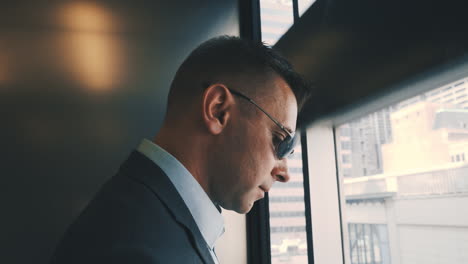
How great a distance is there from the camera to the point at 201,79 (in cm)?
76

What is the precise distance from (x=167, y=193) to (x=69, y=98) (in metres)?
1.80

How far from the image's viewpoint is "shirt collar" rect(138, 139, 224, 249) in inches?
25.5

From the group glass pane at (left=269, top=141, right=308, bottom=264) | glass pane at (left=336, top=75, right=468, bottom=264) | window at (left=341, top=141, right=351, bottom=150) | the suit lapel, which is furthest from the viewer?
glass pane at (left=269, top=141, right=308, bottom=264)

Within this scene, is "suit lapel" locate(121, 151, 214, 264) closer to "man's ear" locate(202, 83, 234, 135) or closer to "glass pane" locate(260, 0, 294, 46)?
"man's ear" locate(202, 83, 234, 135)

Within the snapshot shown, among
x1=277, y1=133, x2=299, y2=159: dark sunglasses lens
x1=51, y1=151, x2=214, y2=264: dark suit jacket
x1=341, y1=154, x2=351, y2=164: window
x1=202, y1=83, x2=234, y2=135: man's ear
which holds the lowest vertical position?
x1=51, y1=151, x2=214, y2=264: dark suit jacket

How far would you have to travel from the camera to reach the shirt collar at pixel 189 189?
2.12 ft

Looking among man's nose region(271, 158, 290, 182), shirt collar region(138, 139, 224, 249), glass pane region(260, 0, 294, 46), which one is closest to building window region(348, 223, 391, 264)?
man's nose region(271, 158, 290, 182)

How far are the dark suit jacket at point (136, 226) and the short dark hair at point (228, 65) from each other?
0.22m

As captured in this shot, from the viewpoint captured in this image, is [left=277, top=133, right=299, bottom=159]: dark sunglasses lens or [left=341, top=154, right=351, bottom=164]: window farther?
[left=341, top=154, right=351, bottom=164]: window

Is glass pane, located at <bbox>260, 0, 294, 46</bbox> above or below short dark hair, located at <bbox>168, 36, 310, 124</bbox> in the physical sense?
above

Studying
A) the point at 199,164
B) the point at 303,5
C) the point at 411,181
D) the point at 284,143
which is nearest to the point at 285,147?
the point at 284,143

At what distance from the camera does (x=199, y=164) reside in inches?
27.6

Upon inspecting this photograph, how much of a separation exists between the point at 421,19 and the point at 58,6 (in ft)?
6.87

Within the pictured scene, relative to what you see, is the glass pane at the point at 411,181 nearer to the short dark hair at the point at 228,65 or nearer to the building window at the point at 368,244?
the building window at the point at 368,244
